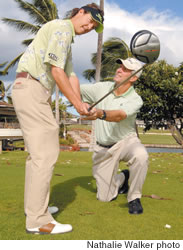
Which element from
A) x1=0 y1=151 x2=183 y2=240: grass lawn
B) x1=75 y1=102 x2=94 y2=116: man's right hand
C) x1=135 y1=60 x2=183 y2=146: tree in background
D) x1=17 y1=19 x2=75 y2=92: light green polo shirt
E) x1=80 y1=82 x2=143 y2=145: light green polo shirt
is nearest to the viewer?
x1=0 y1=151 x2=183 y2=240: grass lawn

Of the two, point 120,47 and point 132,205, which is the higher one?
point 120,47

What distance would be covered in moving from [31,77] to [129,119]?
1.71 meters

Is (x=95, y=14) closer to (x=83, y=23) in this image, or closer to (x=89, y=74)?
(x=83, y=23)

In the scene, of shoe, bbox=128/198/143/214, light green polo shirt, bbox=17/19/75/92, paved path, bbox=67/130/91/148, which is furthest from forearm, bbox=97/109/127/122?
paved path, bbox=67/130/91/148

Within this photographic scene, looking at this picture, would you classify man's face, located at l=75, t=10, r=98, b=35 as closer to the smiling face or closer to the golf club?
the smiling face

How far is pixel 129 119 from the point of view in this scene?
13.8ft

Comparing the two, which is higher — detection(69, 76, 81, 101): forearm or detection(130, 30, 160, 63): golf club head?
detection(130, 30, 160, 63): golf club head

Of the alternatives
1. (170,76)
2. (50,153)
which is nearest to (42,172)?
(50,153)

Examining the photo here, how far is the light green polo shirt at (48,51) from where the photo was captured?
2.86 m

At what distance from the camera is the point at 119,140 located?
4.22 meters

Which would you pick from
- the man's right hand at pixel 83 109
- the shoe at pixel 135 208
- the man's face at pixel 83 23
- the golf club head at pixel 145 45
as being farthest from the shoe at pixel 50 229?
the golf club head at pixel 145 45

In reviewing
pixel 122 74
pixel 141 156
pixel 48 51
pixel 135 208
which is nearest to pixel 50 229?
pixel 135 208

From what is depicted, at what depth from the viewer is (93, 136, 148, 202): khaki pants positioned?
3738mm

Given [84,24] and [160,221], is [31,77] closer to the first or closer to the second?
[84,24]
